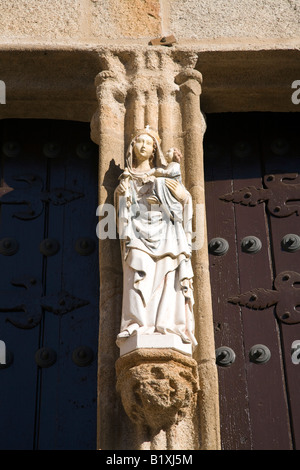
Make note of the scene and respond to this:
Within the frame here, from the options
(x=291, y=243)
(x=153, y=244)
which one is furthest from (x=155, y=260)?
(x=291, y=243)

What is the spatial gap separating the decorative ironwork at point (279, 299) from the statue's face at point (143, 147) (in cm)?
91

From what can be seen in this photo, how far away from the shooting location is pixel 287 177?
616 centimetres

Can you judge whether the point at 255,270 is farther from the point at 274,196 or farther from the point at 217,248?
the point at 274,196

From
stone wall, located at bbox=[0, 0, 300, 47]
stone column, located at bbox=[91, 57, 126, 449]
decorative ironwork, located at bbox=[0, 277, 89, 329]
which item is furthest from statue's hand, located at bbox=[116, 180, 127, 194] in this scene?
stone wall, located at bbox=[0, 0, 300, 47]

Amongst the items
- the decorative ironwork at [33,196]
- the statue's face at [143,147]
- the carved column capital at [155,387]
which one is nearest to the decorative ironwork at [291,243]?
the statue's face at [143,147]

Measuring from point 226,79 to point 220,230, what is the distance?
0.93 metres

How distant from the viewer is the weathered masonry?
5.01m

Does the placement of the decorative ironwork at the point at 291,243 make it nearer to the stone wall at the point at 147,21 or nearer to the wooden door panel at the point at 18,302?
the stone wall at the point at 147,21

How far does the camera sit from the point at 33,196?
20.0 ft

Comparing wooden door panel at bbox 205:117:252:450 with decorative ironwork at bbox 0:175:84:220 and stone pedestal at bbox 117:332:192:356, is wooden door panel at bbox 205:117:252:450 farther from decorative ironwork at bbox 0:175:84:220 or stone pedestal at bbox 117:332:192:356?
decorative ironwork at bbox 0:175:84:220

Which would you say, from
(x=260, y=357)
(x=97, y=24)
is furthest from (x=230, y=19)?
(x=260, y=357)

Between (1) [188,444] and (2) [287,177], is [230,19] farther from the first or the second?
(1) [188,444]

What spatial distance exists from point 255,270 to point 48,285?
1.13 meters

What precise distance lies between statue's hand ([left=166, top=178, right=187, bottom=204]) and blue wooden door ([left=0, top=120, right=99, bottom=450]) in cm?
73
